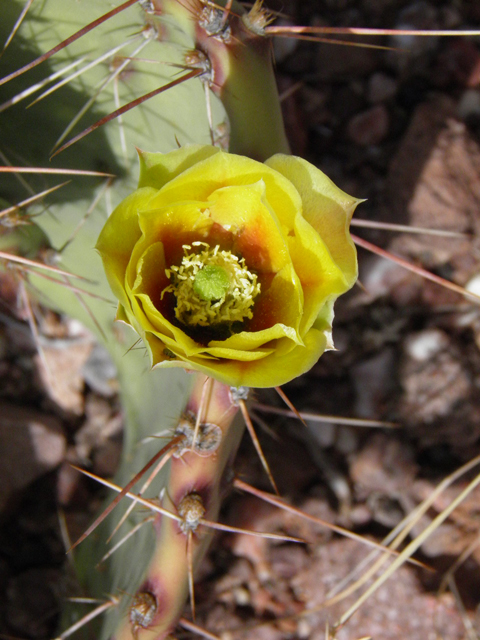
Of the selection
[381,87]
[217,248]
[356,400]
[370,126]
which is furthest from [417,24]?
[217,248]

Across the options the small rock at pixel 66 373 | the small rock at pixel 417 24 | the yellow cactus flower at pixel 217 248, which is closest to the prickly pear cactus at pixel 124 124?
the yellow cactus flower at pixel 217 248

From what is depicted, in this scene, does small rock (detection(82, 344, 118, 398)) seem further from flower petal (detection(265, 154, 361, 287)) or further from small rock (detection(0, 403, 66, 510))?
flower petal (detection(265, 154, 361, 287))

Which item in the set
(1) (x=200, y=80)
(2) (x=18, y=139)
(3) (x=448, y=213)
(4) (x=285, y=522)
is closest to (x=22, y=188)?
(2) (x=18, y=139)

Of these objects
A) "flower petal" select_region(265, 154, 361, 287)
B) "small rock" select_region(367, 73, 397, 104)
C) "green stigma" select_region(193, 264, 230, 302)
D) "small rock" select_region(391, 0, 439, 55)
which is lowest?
"small rock" select_region(367, 73, 397, 104)

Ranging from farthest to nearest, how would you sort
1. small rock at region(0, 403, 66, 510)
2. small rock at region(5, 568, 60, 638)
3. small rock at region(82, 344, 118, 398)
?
1. small rock at region(82, 344, 118, 398)
2. small rock at region(0, 403, 66, 510)
3. small rock at region(5, 568, 60, 638)

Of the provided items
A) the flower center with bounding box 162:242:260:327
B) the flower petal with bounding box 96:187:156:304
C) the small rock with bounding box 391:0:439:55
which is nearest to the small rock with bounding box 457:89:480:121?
the small rock with bounding box 391:0:439:55

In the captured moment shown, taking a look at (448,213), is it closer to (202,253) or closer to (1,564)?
(202,253)

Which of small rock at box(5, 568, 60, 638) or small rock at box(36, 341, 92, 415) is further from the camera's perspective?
small rock at box(36, 341, 92, 415)

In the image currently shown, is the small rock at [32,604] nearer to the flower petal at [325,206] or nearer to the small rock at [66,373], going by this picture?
the small rock at [66,373]
